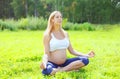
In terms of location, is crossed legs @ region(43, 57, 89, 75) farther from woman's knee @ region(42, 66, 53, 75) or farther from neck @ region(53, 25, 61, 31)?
neck @ region(53, 25, 61, 31)

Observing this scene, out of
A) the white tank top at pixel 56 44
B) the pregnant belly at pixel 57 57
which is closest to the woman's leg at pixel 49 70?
the pregnant belly at pixel 57 57

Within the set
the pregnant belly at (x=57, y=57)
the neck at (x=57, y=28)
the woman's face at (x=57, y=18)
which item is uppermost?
the woman's face at (x=57, y=18)

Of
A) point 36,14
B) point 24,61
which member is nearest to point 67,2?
point 36,14

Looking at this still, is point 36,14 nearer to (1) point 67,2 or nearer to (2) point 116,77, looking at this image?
(1) point 67,2

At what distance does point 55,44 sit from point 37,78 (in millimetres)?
900

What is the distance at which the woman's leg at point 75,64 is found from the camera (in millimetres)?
7203

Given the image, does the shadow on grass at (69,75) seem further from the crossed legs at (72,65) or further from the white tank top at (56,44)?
the white tank top at (56,44)

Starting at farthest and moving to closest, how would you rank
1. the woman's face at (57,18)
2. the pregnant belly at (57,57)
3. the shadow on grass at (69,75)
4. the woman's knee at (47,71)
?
the pregnant belly at (57,57)
the woman's face at (57,18)
the woman's knee at (47,71)
the shadow on grass at (69,75)

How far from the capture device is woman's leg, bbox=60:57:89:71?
7203 millimetres

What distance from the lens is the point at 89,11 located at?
→ 134ft

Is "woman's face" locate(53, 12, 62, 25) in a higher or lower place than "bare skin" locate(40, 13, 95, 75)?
higher

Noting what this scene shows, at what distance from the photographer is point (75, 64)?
23.8 ft

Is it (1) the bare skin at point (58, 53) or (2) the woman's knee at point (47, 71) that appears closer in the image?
(2) the woman's knee at point (47, 71)

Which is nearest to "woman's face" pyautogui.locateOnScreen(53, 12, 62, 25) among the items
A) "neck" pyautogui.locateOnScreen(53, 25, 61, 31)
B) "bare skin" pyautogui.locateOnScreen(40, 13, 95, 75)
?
"bare skin" pyautogui.locateOnScreen(40, 13, 95, 75)
